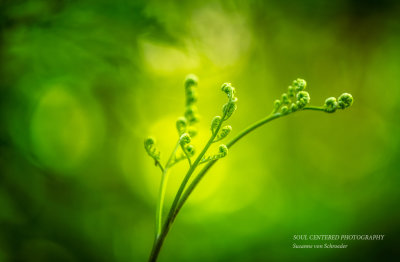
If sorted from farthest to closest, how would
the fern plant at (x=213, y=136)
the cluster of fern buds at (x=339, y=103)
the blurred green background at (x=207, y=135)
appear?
Answer: the blurred green background at (x=207, y=135)
the cluster of fern buds at (x=339, y=103)
the fern plant at (x=213, y=136)

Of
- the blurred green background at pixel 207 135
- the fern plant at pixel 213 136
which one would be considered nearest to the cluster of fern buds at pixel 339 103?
the fern plant at pixel 213 136

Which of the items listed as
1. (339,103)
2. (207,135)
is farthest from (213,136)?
(207,135)

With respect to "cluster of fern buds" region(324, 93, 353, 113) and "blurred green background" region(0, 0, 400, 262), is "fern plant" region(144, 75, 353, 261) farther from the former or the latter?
"blurred green background" region(0, 0, 400, 262)

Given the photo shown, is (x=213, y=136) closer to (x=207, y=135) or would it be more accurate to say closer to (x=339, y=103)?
(x=339, y=103)

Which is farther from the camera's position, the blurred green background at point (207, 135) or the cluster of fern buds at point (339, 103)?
the blurred green background at point (207, 135)

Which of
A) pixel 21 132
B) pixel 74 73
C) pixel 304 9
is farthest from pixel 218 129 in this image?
pixel 304 9

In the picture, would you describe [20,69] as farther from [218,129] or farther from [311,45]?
[311,45]

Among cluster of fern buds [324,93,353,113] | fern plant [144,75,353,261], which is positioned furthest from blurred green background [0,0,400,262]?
cluster of fern buds [324,93,353,113]

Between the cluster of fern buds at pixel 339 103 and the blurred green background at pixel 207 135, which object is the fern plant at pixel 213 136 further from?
the blurred green background at pixel 207 135
